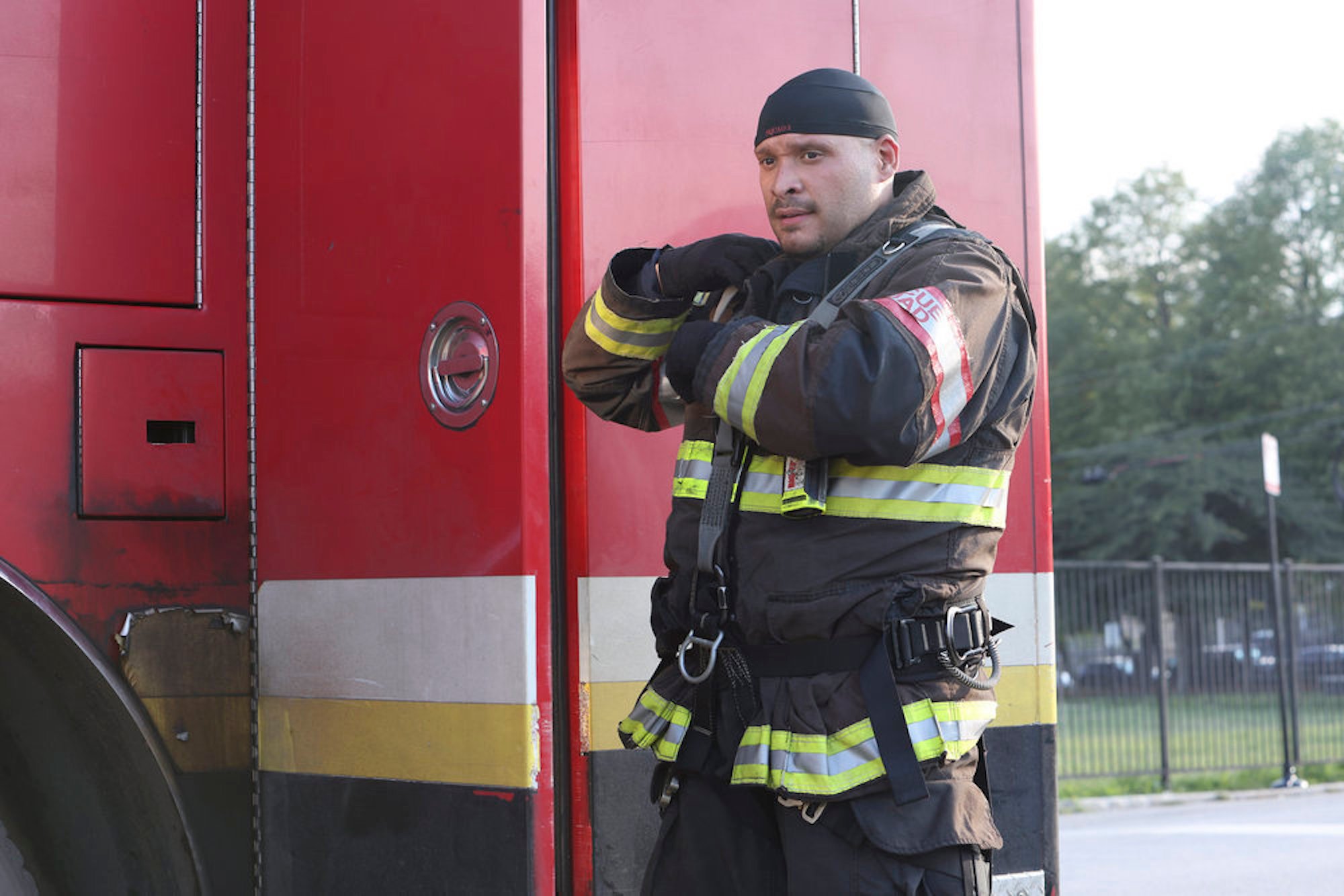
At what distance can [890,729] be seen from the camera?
221cm

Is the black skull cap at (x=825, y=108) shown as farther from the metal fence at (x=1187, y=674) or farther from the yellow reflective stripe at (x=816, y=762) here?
the metal fence at (x=1187, y=674)

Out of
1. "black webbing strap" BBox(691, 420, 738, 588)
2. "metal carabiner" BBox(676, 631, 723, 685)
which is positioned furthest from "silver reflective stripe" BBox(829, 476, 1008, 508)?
"metal carabiner" BBox(676, 631, 723, 685)

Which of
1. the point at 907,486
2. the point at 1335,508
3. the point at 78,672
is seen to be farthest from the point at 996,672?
the point at 1335,508

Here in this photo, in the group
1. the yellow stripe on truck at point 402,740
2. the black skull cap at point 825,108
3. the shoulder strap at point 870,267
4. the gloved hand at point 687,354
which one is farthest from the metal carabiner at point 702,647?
the black skull cap at point 825,108

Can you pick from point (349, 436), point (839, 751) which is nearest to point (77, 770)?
point (349, 436)

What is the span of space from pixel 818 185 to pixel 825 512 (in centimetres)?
54

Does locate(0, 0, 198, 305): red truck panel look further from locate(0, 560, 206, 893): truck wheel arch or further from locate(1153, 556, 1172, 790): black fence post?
locate(1153, 556, 1172, 790): black fence post

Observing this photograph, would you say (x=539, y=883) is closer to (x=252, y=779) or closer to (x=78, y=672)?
(x=252, y=779)

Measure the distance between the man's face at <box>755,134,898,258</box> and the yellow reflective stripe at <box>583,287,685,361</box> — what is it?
24cm

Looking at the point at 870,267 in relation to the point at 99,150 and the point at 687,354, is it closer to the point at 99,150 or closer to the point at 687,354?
the point at 687,354

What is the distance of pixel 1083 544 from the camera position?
35.6 metres

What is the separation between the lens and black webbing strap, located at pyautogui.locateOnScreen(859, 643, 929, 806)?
7.16 feet

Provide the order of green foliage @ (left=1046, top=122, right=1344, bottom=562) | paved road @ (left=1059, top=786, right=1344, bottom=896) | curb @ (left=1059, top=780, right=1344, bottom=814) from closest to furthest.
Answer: paved road @ (left=1059, top=786, right=1344, bottom=896) → curb @ (left=1059, top=780, right=1344, bottom=814) → green foliage @ (left=1046, top=122, right=1344, bottom=562)

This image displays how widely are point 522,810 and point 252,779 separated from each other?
595 mm
